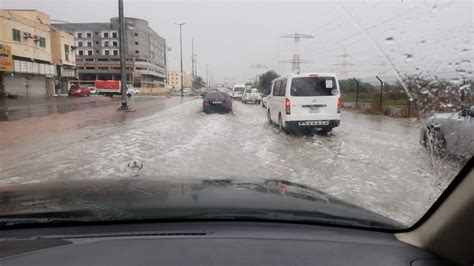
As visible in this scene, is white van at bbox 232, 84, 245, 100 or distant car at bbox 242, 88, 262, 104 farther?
white van at bbox 232, 84, 245, 100

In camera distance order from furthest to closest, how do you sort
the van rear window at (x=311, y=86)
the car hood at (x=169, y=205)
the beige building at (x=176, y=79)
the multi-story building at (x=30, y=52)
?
the beige building at (x=176, y=79), the multi-story building at (x=30, y=52), the van rear window at (x=311, y=86), the car hood at (x=169, y=205)

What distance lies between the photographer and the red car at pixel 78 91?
53.5 m

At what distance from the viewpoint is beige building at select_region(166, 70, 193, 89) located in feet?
141

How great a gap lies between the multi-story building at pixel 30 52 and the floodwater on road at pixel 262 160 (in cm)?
3397

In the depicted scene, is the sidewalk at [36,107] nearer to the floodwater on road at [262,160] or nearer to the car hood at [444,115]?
the floodwater on road at [262,160]

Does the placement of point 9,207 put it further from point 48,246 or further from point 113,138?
point 113,138

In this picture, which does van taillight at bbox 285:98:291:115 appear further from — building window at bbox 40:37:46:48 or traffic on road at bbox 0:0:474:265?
building window at bbox 40:37:46:48

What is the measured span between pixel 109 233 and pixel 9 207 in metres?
0.72

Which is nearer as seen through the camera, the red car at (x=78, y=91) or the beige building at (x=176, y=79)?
the beige building at (x=176, y=79)

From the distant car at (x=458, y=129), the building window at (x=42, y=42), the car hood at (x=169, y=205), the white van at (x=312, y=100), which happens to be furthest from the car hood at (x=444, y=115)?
the building window at (x=42, y=42)

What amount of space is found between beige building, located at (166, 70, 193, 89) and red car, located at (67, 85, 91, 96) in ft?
34.5

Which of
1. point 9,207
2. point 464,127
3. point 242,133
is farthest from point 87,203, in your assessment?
point 242,133

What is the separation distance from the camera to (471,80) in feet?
7.25

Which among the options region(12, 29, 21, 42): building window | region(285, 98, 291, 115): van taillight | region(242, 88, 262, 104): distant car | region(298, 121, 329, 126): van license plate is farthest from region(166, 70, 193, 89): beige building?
region(298, 121, 329, 126): van license plate
